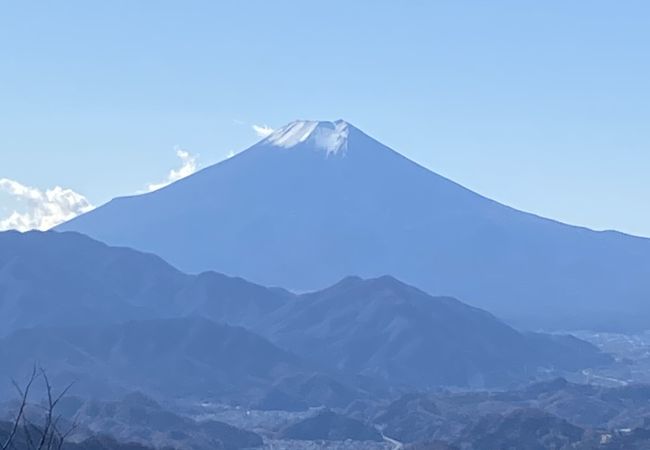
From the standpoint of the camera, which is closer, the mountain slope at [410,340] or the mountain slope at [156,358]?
the mountain slope at [156,358]

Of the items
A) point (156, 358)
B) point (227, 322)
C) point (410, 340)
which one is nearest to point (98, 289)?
point (227, 322)

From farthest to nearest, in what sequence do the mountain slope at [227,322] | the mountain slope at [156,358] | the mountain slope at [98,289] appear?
the mountain slope at [98,289]
the mountain slope at [227,322]
the mountain slope at [156,358]

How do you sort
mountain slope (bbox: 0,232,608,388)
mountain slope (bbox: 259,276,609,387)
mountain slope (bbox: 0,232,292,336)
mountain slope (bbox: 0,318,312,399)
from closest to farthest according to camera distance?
1. mountain slope (bbox: 0,318,312,399)
2. mountain slope (bbox: 0,232,608,388)
3. mountain slope (bbox: 259,276,609,387)
4. mountain slope (bbox: 0,232,292,336)

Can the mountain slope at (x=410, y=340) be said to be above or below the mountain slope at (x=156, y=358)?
above

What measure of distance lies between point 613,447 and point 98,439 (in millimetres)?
21250

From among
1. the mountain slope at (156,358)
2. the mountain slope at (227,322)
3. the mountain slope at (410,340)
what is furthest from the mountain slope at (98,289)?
the mountain slope at (156,358)

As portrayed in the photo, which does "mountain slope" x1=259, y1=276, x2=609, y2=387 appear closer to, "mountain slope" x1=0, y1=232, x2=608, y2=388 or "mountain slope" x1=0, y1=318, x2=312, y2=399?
"mountain slope" x1=0, y1=232, x2=608, y2=388

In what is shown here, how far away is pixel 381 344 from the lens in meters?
109

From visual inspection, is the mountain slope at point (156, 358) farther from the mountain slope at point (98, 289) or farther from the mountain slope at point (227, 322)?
the mountain slope at point (98, 289)

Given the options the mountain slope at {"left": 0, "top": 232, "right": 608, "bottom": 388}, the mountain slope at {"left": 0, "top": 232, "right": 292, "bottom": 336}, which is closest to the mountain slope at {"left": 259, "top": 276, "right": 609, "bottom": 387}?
the mountain slope at {"left": 0, "top": 232, "right": 608, "bottom": 388}

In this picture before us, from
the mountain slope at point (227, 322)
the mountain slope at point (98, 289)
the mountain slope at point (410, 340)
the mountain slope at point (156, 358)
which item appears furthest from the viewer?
the mountain slope at point (98, 289)

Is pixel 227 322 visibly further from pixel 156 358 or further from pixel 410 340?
pixel 156 358

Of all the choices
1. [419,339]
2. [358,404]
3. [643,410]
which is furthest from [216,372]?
[643,410]

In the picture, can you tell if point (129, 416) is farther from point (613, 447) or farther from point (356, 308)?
point (356, 308)
